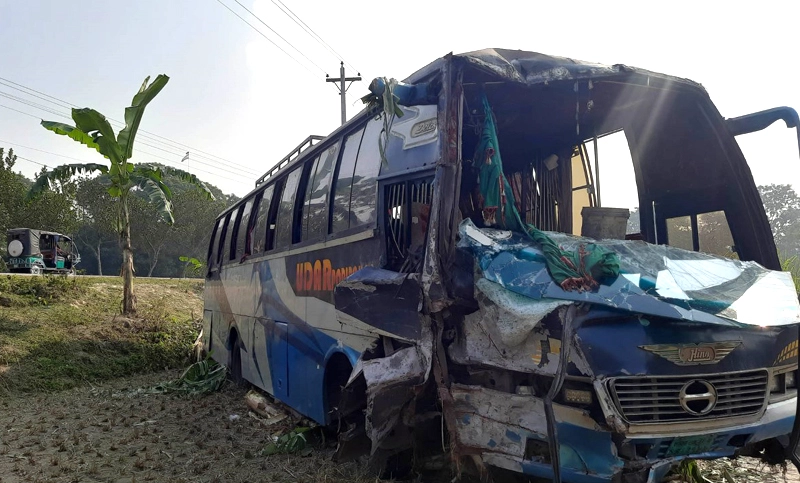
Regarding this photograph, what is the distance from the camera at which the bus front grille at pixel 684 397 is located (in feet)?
9.96

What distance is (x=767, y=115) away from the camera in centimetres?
450

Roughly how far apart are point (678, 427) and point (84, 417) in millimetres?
8106

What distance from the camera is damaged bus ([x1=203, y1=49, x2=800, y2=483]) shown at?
3.10 metres

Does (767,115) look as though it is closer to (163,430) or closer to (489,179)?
(489,179)

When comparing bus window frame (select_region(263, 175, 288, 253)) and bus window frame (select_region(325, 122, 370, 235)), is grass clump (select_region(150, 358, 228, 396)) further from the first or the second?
bus window frame (select_region(325, 122, 370, 235))

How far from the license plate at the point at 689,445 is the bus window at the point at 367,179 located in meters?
2.53

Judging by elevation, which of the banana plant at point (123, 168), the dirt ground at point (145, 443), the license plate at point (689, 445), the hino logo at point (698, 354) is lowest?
the dirt ground at point (145, 443)

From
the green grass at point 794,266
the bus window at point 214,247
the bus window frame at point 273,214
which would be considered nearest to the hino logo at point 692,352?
the green grass at point 794,266

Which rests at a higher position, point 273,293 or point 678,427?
point 273,293

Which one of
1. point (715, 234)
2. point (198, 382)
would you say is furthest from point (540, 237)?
point (198, 382)

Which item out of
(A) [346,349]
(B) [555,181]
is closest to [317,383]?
(A) [346,349]

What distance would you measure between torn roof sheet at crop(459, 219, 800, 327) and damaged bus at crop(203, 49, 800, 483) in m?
0.02

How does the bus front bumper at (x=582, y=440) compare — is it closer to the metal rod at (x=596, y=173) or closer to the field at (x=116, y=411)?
the field at (x=116, y=411)

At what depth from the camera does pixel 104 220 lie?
1499 inches
